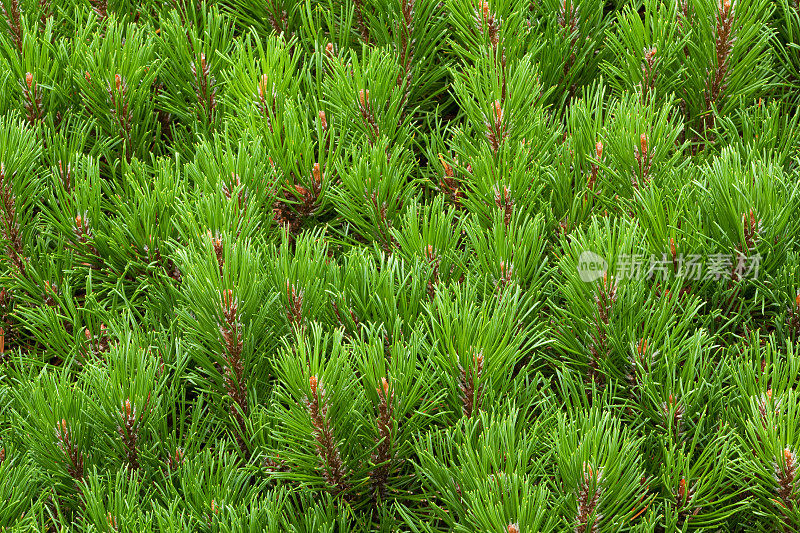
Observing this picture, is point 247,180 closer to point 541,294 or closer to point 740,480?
point 541,294

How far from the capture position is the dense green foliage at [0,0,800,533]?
2.97 ft

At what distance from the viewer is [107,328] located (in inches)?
43.0

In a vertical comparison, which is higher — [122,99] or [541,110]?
[541,110]

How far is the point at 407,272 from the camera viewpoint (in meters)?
1.04

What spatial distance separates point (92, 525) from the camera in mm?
874

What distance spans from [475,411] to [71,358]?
0.52 meters

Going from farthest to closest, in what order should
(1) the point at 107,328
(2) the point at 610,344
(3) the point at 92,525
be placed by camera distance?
(1) the point at 107,328 → (2) the point at 610,344 → (3) the point at 92,525

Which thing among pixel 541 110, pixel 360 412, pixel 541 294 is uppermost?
pixel 541 110

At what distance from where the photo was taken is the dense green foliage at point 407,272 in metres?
0.90

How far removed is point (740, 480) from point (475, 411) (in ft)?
0.95

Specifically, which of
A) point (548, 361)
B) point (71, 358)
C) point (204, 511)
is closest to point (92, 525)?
point (204, 511)

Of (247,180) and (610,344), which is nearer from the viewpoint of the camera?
(610,344)

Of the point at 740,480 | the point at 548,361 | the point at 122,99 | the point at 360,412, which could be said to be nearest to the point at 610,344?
the point at 548,361

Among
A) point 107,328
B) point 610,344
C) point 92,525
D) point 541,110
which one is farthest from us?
point 541,110
